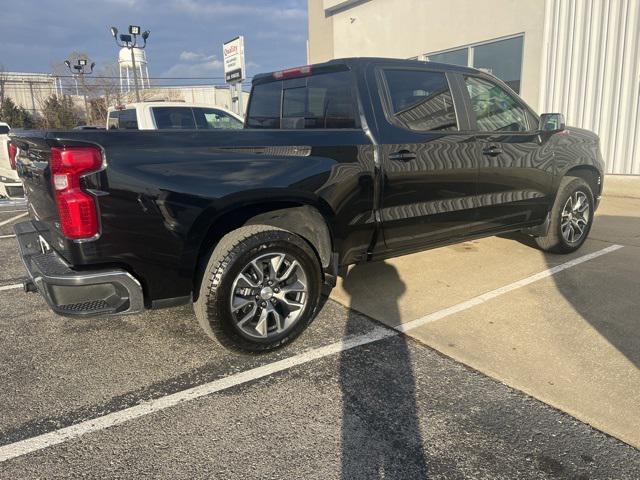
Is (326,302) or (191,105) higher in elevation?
(191,105)

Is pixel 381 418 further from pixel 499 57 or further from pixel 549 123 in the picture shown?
pixel 499 57

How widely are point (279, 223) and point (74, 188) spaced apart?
1.31m

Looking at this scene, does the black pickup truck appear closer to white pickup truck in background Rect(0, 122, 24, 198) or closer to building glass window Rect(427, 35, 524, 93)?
white pickup truck in background Rect(0, 122, 24, 198)

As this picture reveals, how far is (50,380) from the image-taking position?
313 cm

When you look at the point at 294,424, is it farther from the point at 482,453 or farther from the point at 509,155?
the point at 509,155

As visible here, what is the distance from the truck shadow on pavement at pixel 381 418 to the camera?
234cm

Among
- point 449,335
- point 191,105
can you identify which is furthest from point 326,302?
point 191,105

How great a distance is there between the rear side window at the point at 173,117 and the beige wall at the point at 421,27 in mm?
6160

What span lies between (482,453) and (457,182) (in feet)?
7.81

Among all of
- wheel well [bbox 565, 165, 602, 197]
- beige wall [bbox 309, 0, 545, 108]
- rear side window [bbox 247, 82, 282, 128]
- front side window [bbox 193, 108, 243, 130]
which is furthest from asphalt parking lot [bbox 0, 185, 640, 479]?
beige wall [bbox 309, 0, 545, 108]

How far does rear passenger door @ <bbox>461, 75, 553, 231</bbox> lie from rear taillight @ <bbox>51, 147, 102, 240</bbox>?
3079mm

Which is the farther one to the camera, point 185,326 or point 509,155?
point 509,155

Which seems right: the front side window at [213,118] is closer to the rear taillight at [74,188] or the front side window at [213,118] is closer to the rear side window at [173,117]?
the rear side window at [173,117]

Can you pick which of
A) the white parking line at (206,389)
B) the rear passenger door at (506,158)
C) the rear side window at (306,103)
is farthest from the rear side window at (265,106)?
the white parking line at (206,389)
